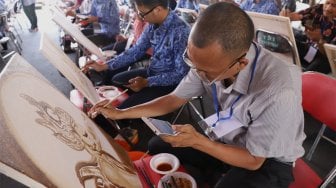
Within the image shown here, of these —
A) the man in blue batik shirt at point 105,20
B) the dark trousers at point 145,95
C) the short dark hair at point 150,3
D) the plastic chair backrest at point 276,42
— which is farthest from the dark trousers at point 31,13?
the plastic chair backrest at point 276,42

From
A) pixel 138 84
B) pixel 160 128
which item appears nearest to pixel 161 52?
pixel 138 84

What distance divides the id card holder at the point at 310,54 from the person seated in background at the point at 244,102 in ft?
5.97

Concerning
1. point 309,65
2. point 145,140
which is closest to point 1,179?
point 145,140

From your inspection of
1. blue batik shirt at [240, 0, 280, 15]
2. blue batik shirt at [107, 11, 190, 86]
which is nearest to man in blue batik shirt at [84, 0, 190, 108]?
blue batik shirt at [107, 11, 190, 86]

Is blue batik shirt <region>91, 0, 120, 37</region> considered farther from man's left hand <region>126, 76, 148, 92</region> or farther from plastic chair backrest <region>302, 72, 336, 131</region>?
plastic chair backrest <region>302, 72, 336, 131</region>

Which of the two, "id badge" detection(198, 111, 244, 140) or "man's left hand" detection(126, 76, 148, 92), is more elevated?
"id badge" detection(198, 111, 244, 140)

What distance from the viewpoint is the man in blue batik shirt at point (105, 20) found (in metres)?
3.32

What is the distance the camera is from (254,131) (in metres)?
0.95

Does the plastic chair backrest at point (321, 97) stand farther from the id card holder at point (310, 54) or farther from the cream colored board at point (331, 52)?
the id card holder at point (310, 54)

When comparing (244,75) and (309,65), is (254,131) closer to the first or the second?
(244,75)

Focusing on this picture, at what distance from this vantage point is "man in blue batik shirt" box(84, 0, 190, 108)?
1888 mm

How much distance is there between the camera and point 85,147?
0.81 metres

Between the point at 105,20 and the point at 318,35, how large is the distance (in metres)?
2.34

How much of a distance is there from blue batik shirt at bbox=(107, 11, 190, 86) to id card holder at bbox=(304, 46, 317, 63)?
1374 millimetres
